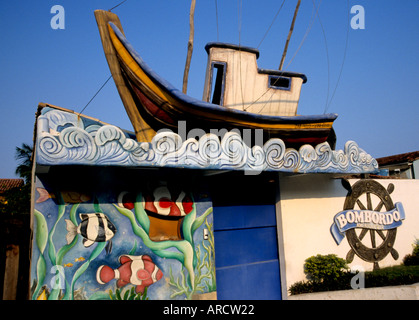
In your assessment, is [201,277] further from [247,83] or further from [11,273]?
[247,83]

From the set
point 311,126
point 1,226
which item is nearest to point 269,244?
point 311,126

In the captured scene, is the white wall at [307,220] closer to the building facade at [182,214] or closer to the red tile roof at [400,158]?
the building facade at [182,214]

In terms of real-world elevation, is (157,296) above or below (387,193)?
below

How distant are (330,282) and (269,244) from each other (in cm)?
179

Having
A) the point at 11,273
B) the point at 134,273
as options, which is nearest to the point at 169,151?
the point at 134,273

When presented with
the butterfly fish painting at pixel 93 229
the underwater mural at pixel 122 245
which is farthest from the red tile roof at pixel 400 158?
the butterfly fish painting at pixel 93 229

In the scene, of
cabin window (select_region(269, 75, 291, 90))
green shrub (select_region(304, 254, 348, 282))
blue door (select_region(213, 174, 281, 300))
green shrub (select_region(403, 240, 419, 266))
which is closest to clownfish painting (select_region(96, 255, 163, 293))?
blue door (select_region(213, 174, 281, 300))

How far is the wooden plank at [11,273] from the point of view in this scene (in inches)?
234

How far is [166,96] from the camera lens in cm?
722

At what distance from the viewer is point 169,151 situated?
21.7ft

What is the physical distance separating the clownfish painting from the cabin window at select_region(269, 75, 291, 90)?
517 cm

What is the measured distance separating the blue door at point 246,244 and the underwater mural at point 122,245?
23.6 inches

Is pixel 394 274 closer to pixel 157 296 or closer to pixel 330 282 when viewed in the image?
pixel 330 282

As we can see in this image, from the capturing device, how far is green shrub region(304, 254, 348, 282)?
8.96 metres
